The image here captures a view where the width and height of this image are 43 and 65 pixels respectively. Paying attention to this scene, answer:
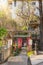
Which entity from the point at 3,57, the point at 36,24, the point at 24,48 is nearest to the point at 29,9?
the point at 36,24

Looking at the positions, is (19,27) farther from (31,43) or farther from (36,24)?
(31,43)

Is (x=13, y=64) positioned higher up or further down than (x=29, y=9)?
further down

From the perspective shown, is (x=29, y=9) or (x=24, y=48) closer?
(x=24, y=48)

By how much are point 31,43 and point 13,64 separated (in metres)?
6.79

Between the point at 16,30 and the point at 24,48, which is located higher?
the point at 16,30

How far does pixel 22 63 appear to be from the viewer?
4.21 m

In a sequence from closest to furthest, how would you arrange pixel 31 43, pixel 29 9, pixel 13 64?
pixel 13 64, pixel 31 43, pixel 29 9

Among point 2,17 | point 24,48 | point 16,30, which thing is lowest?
point 24,48

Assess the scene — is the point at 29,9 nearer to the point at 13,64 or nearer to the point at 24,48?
the point at 24,48

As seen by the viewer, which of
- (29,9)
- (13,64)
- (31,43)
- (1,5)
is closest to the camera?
(13,64)

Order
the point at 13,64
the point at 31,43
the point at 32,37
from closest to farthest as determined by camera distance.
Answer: the point at 13,64 → the point at 31,43 → the point at 32,37

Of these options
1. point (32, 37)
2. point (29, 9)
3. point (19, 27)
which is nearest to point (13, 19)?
point (19, 27)

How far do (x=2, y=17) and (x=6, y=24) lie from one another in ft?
2.34

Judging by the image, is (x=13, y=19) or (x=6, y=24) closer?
(x=6, y=24)
